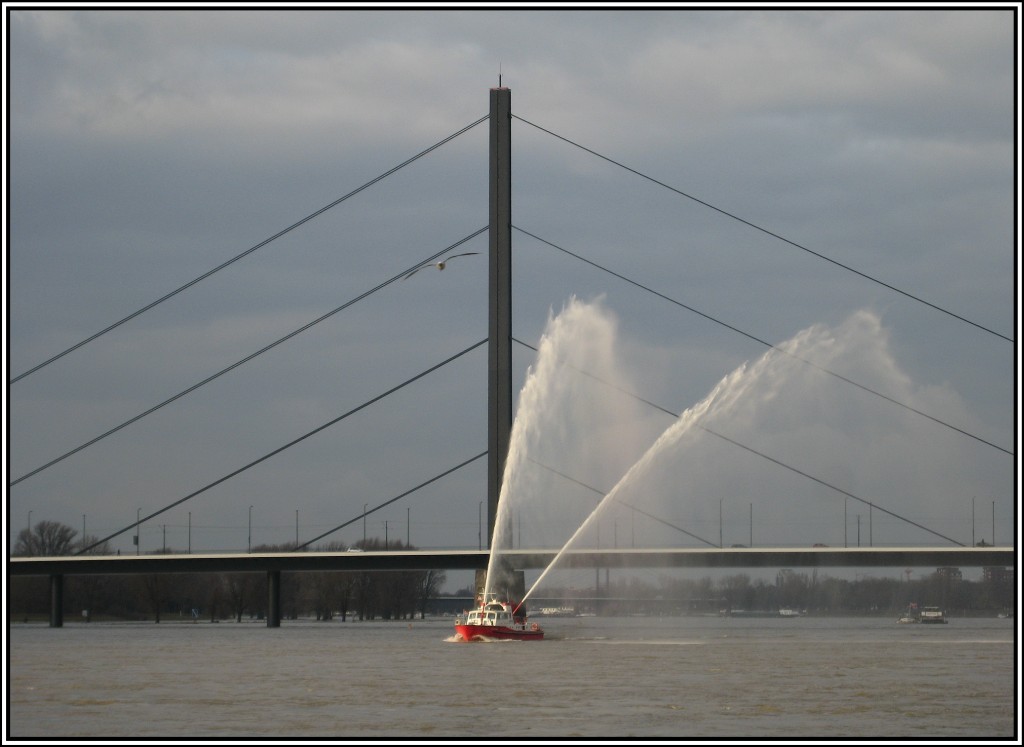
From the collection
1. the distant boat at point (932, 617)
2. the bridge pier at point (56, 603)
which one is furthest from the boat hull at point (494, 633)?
the distant boat at point (932, 617)

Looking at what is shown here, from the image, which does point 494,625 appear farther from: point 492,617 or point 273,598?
point 273,598

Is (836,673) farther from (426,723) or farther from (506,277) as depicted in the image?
(506,277)

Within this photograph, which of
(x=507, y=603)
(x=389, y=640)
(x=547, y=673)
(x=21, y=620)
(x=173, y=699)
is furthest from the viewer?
(x=21, y=620)

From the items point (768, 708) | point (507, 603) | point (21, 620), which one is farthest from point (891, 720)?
point (21, 620)

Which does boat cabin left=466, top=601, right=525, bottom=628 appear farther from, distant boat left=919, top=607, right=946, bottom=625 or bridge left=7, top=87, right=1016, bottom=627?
distant boat left=919, top=607, right=946, bottom=625

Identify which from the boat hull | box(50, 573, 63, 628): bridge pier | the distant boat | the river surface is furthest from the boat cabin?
the distant boat

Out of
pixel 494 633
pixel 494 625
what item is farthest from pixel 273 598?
pixel 494 633
